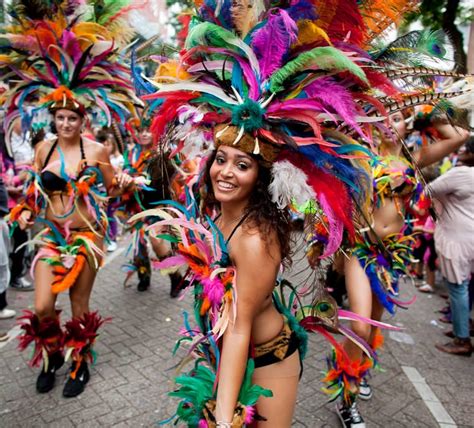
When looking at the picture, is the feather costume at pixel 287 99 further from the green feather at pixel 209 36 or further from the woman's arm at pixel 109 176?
the woman's arm at pixel 109 176

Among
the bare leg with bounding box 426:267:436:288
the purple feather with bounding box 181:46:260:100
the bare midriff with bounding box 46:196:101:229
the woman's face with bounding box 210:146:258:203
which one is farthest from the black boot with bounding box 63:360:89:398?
Result: the bare leg with bounding box 426:267:436:288

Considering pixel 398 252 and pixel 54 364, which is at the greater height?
pixel 398 252

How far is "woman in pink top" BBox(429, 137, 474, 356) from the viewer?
3928 millimetres

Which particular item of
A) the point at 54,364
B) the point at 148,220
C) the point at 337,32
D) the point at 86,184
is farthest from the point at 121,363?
the point at 337,32

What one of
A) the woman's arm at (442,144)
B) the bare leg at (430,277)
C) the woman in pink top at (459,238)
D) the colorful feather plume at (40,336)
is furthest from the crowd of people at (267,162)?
the bare leg at (430,277)

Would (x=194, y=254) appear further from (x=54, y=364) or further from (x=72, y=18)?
(x=72, y=18)

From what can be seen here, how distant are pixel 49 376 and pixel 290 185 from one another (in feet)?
8.76

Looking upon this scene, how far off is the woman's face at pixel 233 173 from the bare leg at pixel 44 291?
1.96 metres

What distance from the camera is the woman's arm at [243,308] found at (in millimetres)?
1628

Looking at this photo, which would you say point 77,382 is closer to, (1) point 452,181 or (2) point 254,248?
(2) point 254,248

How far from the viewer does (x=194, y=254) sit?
6.10ft

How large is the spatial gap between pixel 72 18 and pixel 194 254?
2.58m

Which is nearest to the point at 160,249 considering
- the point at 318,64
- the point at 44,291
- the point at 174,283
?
the point at 174,283

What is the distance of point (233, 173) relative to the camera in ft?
5.71
